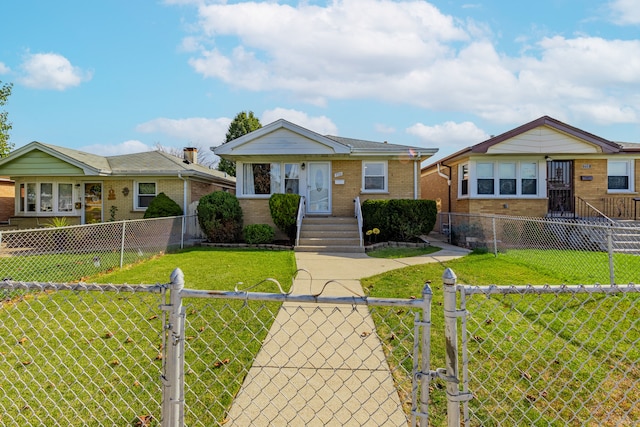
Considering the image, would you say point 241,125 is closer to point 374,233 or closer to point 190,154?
point 190,154

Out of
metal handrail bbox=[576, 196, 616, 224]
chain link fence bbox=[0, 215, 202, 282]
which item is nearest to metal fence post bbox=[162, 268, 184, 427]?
chain link fence bbox=[0, 215, 202, 282]

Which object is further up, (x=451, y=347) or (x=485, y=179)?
(x=485, y=179)

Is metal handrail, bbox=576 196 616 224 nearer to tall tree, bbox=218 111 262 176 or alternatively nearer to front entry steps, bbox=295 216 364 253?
front entry steps, bbox=295 216 364 253

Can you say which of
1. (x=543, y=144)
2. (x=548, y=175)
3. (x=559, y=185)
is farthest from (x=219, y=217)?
(x=559, y=185)

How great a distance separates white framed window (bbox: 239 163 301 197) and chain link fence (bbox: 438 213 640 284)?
22.8 ft

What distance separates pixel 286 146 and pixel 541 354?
13.0m

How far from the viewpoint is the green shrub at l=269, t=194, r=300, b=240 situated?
44.7 feet

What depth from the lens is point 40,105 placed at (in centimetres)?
1471

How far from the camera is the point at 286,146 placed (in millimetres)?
15023

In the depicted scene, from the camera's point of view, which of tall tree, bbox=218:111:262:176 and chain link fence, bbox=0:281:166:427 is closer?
chain link fence, bbox=0:281:166:427

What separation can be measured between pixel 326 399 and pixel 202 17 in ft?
26.4

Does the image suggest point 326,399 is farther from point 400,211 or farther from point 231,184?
point 231,184

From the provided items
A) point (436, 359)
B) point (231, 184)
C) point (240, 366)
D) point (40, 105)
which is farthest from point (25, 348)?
point (231, 184)

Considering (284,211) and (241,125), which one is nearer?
(284,211)
